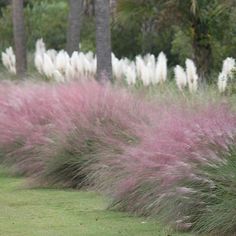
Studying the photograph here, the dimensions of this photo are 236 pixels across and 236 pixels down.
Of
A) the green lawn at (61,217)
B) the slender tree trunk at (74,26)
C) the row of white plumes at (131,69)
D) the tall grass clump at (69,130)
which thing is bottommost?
the green lawn at (61,217)

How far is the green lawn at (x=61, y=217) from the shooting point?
882 centimetres

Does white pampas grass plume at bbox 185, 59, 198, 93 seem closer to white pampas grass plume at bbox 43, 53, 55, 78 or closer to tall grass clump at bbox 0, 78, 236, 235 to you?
tall grass clump at bbox 0, 78, 236, 235

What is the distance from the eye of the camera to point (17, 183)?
12836 mm

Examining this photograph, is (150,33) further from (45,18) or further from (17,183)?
(17,183)

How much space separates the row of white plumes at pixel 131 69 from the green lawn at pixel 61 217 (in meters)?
2.87

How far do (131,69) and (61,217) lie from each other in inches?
268

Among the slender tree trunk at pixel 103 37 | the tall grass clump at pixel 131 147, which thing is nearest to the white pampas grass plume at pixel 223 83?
the tall grass clump at pixel 131 147

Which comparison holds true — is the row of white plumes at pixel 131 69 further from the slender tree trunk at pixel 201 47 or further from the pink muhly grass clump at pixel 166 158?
the pink muhly grass clump at pixel 166 158

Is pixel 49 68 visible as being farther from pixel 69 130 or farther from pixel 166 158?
pixel 166 158

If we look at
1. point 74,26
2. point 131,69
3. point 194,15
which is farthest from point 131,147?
point 74,26

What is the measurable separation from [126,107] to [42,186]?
5.71 feet

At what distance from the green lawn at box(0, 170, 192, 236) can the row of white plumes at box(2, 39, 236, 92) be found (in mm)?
2873

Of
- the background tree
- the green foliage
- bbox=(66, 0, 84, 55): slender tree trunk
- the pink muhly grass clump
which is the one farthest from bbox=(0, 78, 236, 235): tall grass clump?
the green foliage

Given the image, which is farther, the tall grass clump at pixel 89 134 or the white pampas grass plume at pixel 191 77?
the white pampas grass plume at pixel 191 77
